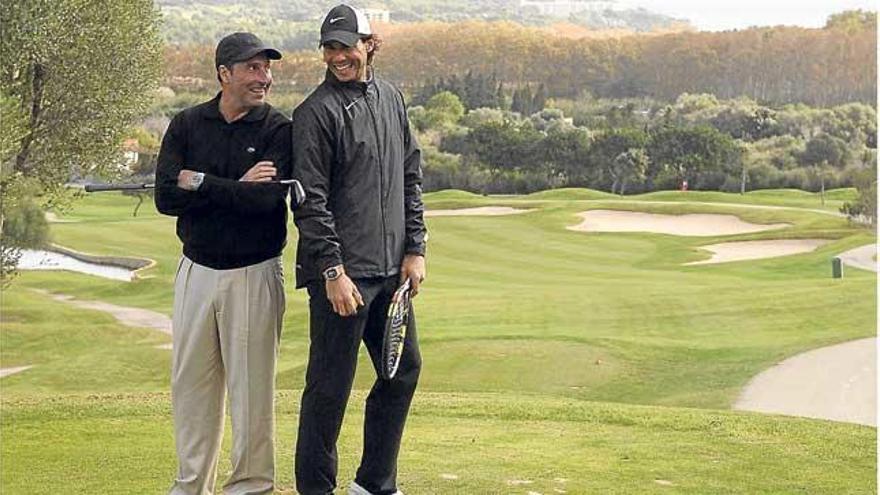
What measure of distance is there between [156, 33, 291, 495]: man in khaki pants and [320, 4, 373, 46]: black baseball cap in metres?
0.18

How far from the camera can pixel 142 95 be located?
66.3ft

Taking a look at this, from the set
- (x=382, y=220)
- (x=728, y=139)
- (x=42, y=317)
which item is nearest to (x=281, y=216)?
(x=382, y=220)

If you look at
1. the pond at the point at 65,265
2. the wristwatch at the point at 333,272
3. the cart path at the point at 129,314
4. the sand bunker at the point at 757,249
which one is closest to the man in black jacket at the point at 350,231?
the wristwatch at the point at 333,272

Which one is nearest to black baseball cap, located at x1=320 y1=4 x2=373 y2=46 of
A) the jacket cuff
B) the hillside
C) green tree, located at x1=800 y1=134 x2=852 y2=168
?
the jacket cuff

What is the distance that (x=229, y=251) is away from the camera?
4469 mm

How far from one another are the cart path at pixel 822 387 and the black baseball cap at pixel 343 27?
1018 centimetres

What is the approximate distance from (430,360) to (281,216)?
12224 mm

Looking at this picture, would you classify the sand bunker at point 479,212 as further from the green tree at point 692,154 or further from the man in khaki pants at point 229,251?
the man in khaki pants at point 229,251

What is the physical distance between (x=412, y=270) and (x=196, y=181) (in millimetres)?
774

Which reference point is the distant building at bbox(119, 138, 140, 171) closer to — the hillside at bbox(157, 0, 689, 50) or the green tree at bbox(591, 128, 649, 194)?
the hillside at bbox(157, 0, 689, 50)

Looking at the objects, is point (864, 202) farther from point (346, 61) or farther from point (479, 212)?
point (346, 61)

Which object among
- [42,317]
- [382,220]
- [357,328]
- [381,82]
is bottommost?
[42,317]

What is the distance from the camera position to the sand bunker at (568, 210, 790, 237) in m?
27.8

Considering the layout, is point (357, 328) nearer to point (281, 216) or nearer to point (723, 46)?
point (281, 216)
